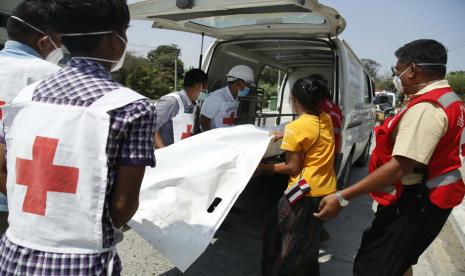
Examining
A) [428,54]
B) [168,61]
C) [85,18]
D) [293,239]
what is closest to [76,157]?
[85,18]

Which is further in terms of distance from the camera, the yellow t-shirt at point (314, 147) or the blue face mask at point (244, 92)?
the blue face mask at point (244, 92)

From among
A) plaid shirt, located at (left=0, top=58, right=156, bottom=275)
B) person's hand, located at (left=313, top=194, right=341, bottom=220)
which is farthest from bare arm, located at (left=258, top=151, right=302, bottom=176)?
plaid shirt, located at (left=0, top=58, right=156, bottom=275)

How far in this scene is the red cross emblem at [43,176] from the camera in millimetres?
1081

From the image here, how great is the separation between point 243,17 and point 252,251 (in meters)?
2.33

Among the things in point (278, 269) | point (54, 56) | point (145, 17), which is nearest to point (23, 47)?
point (54, 56)

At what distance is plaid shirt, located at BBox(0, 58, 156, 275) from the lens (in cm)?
108

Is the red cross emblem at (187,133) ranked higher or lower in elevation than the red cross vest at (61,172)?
lower

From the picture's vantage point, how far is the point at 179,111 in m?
3.61

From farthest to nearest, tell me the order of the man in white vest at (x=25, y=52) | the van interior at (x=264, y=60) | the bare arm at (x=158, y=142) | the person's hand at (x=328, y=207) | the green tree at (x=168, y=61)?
1. the green tree at (x=168, y=61)
2. the van interior at (x=264, y=60)
3. the bare arm at (x=158, y=142)
4. the person's hand at (x=328, y=207)
5. the man in white vest at (x=25, y=52)

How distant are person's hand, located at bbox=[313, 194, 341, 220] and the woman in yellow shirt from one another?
185mm

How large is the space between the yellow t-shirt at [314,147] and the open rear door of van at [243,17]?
789 millimetres

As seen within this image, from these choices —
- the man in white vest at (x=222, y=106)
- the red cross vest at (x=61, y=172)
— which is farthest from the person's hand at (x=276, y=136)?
the red cross vest at (x=61, y=172)

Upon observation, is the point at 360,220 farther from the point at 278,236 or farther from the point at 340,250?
the point at 278,236

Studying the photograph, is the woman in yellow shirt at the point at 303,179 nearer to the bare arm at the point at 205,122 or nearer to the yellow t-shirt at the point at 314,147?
the yellow t-shirt at the point at 314,147
